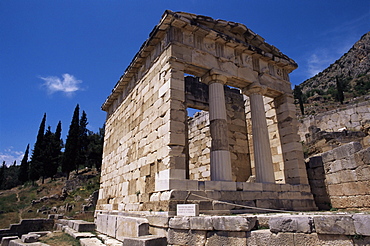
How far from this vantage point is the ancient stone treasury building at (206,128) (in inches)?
296

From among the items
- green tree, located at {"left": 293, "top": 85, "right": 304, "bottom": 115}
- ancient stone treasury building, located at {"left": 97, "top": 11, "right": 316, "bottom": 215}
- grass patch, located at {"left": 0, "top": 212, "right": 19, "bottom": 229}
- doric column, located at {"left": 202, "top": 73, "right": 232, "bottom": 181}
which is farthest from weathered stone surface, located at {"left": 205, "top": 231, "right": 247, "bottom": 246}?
green tree, located at {"left": 293, "top": 85, "right": 304, "bottom": 115}

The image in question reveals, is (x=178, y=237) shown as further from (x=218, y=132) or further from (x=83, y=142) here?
(x=83, y=142)

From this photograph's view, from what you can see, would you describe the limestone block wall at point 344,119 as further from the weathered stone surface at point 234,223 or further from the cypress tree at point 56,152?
the cypress tree at point 56,152

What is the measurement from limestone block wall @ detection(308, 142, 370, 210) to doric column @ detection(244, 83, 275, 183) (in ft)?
7.01

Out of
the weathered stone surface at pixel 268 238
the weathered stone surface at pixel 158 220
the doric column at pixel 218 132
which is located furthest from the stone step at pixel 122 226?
the weathered stone surface at pixel 268 238

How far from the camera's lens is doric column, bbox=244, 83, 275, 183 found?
30.3 feet

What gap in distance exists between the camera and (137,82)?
11.2 m

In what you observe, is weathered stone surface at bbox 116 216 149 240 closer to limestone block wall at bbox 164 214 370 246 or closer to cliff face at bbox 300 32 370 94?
limestone block wall at bbox 164 214 370 246

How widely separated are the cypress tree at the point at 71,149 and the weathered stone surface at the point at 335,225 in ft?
133

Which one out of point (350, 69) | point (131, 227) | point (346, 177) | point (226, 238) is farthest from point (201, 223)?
point (350, 69)

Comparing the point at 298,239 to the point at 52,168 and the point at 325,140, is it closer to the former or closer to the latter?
the point at 325,140

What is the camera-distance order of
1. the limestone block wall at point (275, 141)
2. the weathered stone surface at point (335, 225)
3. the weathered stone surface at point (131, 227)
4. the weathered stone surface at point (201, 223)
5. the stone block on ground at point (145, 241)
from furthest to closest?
the limestone block wall at point (275, 141), the weathered stone surface at point (131, 227), the stone block on ground at point (145, 241), the weathered stone surface at point (201, 223), the weathered stone surface at point (335, 225)

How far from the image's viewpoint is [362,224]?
344 centimetres

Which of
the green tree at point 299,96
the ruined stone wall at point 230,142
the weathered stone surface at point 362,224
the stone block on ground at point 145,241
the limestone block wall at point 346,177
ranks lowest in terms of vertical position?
the stone block on ground at point 145,241
